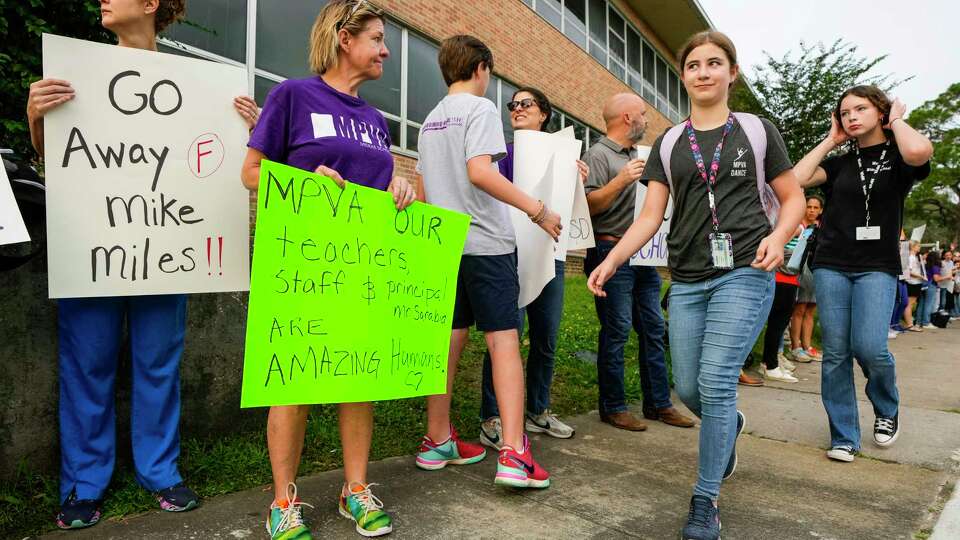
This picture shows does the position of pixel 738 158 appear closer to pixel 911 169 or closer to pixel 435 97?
pixel 911 169

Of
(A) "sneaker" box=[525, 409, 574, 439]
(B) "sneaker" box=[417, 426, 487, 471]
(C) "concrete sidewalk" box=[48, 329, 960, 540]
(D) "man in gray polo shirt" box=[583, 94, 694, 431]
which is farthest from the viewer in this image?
(D) "man in gray polo shirt" box=[583, 94, 694, 431]

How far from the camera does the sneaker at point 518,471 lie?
2.62 m

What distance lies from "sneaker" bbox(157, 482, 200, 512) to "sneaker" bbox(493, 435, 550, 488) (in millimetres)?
1171

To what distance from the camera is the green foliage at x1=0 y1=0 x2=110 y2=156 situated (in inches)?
119

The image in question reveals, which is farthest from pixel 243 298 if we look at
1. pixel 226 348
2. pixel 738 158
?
pixel 738 158

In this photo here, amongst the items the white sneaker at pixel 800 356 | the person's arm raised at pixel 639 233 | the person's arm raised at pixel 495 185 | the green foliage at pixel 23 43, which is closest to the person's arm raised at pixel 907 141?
the person's arm raised at pixel 639 233

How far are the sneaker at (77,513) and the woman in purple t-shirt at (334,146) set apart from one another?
68 cm

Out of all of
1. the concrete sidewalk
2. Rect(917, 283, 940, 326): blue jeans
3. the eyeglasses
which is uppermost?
the eyeglasses

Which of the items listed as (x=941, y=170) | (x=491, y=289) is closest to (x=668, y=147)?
(x=491, y=289)

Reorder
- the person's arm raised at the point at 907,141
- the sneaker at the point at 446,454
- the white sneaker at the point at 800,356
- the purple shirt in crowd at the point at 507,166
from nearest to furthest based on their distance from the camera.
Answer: the sneaker at the point at 446,454, the person's arm raised at the point at 907,141, the purple shirt in crowd at the point at 507,166, the white sneaker at the point at 800,356

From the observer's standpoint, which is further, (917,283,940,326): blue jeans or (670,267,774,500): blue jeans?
(917,283,940,326): blue jeans

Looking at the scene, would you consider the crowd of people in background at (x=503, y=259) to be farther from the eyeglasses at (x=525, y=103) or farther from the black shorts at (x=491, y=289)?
the eyeglasses at (x=525, y=103)

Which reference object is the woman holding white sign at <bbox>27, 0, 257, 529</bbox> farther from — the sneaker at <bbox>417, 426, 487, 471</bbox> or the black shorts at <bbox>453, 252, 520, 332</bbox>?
the black shorts at <bbox>453, 252, 520, 332</bbox>

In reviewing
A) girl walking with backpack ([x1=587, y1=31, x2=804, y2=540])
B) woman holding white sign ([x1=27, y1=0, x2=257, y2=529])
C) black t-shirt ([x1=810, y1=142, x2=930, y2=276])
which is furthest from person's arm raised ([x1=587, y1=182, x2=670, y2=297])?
woman holding white sign ([x1=27, y1=0, x2=257, y2=529])
